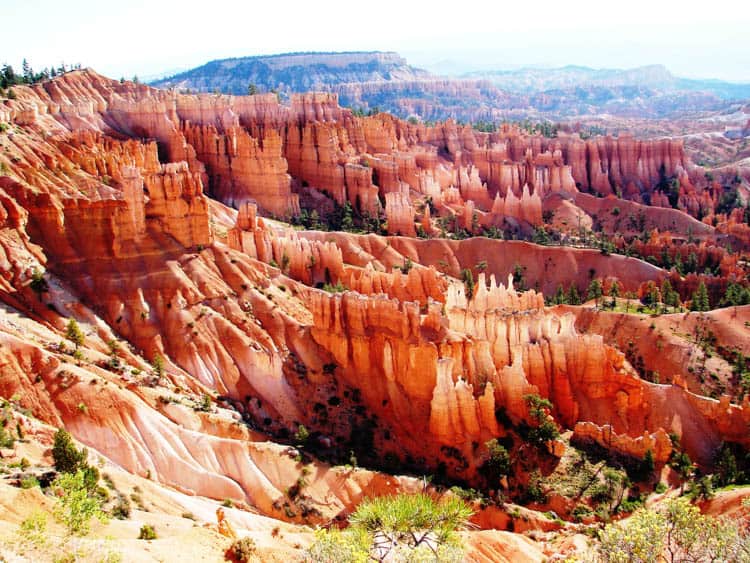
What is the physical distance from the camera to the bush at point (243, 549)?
26422 mm

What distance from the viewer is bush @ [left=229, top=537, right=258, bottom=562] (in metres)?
26.4

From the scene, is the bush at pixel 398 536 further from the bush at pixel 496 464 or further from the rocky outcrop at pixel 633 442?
the rocky outcrop at pixel 633 442

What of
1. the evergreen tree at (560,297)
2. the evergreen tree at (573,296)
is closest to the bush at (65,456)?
the evergreen tree at (560,297)

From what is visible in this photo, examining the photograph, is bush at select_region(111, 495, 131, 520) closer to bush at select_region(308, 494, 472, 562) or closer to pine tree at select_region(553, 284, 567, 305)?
bush at select_region(308, 494, 472, 562)

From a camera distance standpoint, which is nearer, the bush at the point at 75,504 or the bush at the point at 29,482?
the bush at the point at 75,504

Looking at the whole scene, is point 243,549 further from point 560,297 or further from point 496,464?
point 560,297

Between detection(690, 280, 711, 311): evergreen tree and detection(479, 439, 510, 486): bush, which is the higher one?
detection(690, 280, 711, 311): evergreen tree

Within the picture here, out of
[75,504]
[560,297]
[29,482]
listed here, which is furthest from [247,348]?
[560,297]

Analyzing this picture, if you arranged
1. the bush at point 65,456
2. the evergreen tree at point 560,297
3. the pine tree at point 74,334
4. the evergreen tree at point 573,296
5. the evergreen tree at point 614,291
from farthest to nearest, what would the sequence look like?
the evergreen tree at point 573,296
the evergreen tree at point 560,297
the evergreen tree at point 614,291
the pine tree at point 74,334
the bush at point 65,456

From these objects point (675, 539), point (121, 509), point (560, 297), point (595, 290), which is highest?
point (675, 539)

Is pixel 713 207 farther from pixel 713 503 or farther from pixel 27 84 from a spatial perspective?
pixel 27 84

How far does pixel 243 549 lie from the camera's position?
87.4 feet

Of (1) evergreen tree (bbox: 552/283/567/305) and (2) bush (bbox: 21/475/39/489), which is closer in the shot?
(2) bush (bbox: 21/475/39/489)

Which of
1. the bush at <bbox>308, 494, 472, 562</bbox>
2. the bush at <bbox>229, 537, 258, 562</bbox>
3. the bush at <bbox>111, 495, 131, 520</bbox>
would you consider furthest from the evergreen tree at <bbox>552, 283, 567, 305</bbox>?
the bush at <bbox>229, 537, 258, 562</bbox>
